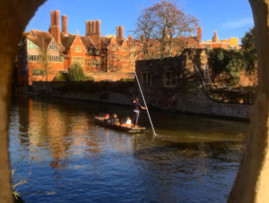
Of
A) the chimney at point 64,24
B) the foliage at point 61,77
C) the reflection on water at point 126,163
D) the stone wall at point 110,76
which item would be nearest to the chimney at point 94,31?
the chimney at point 64,24

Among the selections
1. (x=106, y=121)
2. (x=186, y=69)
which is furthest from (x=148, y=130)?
(x=186, y=69)

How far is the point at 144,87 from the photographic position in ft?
93.2

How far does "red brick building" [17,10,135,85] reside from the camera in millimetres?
51750

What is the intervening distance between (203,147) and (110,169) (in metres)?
4.74

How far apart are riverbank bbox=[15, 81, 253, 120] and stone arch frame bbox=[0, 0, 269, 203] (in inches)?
654

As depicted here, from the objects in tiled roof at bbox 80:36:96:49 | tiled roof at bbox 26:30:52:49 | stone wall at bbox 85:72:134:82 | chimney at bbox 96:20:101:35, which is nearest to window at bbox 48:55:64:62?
tiled roof at bbox 26:30:52:49

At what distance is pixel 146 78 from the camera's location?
28.4m

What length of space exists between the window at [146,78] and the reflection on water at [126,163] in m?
11.7

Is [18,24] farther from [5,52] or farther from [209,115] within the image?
[209,115]

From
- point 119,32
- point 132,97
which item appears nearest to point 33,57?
point 119,32

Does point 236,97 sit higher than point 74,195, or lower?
higher

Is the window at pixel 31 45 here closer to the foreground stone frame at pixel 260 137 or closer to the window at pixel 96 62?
the window at pixel 96 62

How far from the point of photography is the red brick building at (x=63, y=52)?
170 ft

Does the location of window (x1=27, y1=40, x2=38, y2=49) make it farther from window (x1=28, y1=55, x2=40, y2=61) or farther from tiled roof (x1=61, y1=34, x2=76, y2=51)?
tiled roof (x1=61, y1=34, x2=76, y2=51)
